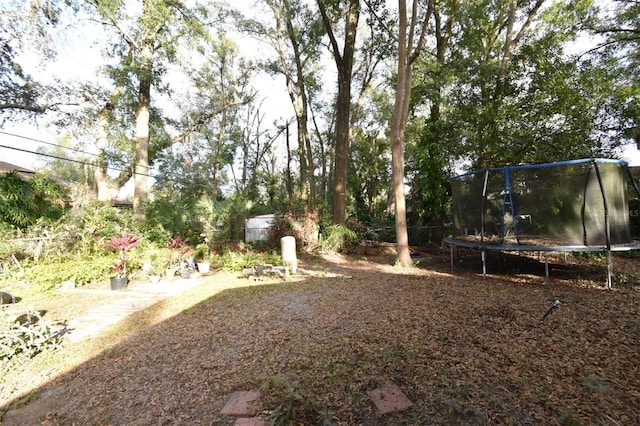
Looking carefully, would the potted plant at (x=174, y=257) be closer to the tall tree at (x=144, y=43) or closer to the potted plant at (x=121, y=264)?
the potted plant at (x=121, y=264)

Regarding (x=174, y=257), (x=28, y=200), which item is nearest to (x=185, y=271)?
(x=174, y=257)

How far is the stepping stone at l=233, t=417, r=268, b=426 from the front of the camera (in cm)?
193

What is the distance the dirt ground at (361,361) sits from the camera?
204 cm

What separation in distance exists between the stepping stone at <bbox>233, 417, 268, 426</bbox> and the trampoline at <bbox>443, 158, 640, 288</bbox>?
17.7 ft

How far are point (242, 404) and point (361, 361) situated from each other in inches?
43.4

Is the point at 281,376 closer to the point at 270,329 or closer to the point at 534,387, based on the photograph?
the point at 270,329

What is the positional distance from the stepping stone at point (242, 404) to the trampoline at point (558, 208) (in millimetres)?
5293

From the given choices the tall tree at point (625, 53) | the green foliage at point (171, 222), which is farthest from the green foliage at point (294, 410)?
the tall tree at point (625, 53)

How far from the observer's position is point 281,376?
2.53 m

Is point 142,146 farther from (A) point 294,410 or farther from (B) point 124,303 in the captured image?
(A) point 294,410

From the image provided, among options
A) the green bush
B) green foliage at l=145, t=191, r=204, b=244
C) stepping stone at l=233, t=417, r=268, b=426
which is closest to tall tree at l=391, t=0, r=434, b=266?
stepping stone at l=233, t=417, r=268, b=426

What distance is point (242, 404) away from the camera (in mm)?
2178

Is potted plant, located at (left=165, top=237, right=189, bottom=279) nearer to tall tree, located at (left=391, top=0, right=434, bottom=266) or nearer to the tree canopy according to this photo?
the tree canopy

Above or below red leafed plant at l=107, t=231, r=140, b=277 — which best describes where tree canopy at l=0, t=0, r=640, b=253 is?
above
